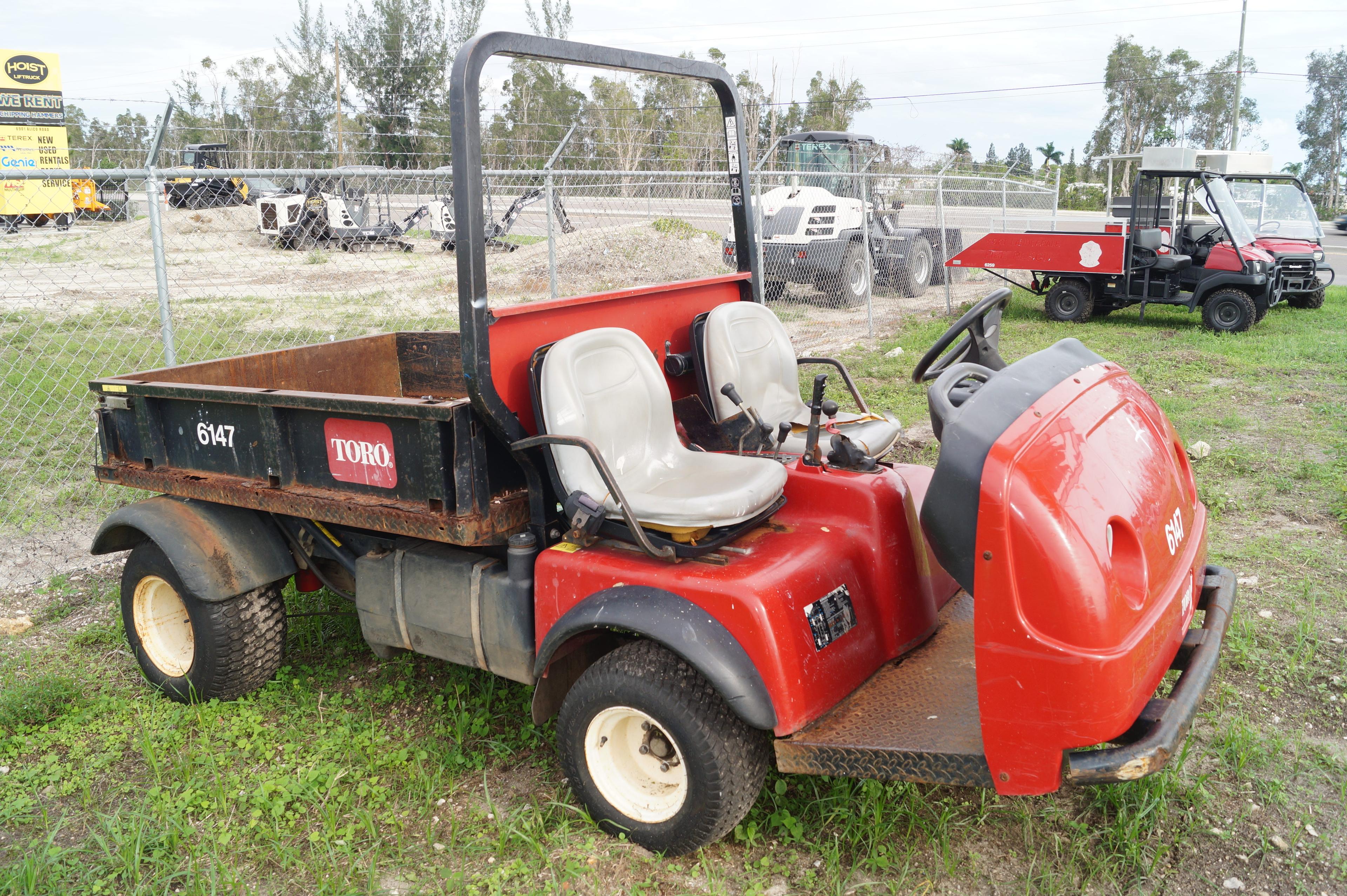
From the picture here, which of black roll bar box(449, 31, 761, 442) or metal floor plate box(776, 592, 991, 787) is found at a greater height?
black roll bar box(449, 31, 761, 442)

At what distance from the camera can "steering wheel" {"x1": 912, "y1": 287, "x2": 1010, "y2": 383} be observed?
300 centimetres

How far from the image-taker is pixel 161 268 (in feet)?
16.2

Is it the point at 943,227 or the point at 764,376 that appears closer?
the point at 764,376

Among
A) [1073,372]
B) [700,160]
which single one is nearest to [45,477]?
[1073,372]

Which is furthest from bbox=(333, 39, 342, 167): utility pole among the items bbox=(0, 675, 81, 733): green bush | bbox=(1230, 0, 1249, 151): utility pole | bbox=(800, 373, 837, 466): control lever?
bbox=(800, 373, 837, 466): control lever

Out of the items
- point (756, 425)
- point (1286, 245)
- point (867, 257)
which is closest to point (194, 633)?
point (756, 425)

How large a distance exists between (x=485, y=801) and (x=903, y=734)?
1.35 m

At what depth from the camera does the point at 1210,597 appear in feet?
9.56

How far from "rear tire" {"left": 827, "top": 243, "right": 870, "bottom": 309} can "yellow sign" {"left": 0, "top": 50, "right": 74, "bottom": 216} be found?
18866 mm

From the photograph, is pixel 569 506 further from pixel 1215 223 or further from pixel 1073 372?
pixel 1215 223

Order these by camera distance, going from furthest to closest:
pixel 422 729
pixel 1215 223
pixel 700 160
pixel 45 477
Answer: pixel 700 160
pixel 1215 223
pixel 45 477
pixel 422 729

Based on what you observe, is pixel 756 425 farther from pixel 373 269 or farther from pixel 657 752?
pixel 373 269

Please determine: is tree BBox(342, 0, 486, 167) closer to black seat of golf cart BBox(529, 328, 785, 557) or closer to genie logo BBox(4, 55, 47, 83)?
genie logo BBox(4, 55, 47, 83)

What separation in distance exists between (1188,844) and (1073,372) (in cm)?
136
